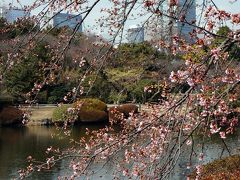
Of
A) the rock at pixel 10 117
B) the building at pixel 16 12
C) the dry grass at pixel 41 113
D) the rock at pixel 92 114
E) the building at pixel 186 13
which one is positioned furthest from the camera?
the rock at pixel 92 114

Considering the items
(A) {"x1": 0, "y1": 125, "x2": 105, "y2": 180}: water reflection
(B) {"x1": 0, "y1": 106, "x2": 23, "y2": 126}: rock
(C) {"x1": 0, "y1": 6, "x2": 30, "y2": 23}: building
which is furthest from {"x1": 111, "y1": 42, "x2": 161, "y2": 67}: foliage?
(B) {"x1": 0, "y1": 106, "x2": 23, "y2": 126}: rock

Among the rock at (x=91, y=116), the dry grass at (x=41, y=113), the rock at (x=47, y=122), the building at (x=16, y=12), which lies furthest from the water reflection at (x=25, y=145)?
the building at (x=16, y=12)

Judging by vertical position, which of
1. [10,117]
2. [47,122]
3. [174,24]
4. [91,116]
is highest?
[174,24]

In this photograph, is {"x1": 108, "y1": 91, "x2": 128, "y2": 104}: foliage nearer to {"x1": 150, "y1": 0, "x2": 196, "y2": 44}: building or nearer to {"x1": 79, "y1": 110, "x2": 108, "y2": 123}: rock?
{"x1": 150, "y1": 0, "x2": 196, "y2": 44}: building

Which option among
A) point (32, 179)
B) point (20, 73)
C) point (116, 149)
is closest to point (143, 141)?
point (116, 149)

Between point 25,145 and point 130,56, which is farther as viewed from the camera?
point 25,145

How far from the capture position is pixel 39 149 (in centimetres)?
1313

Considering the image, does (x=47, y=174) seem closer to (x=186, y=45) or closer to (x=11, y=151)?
(x=11, y=151)

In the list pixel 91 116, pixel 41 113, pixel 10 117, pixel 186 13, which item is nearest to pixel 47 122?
pixel 41 113

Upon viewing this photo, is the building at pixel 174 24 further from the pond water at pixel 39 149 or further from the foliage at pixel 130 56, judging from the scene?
the pond water at pixel 39 149

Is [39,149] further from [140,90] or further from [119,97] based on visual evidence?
[119,97]

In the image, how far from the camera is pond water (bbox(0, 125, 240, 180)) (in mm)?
9344

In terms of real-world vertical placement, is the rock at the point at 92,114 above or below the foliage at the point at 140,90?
below

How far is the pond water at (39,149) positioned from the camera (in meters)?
9.34
